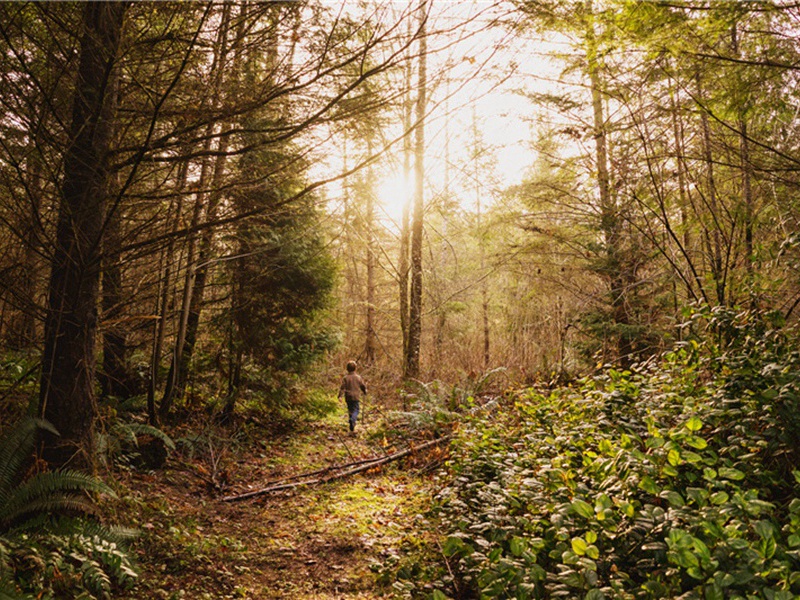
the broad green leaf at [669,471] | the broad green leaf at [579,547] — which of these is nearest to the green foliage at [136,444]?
the broad green leaf at [579,547]

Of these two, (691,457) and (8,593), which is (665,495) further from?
(8,593)

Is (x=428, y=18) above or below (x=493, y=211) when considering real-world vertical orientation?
below

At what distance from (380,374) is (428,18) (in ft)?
45.5

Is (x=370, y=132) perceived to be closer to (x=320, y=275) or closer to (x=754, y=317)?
(x=754, y=317)

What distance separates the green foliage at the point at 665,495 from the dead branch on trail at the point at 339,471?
263 cm

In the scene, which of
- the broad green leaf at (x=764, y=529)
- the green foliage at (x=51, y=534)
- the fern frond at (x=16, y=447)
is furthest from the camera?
the fern frond at (x=16, y=447)

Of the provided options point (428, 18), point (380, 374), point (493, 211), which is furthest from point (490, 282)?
point (428, 18)

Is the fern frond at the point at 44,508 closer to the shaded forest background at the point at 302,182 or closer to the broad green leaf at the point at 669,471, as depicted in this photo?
the shaded forest background at the point at 302,182

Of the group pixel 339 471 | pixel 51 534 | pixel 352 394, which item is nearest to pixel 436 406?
pixel 352 394

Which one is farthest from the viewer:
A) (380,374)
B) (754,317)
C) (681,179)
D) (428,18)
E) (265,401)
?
(380,374)

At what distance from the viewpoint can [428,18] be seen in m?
3.47

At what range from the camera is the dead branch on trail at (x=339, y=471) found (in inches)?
254

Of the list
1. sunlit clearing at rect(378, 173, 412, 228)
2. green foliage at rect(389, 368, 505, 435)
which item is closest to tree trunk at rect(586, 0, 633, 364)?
green foliage at rect(389, 368, 505, 435)

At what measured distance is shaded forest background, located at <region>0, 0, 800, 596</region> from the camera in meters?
3.85
